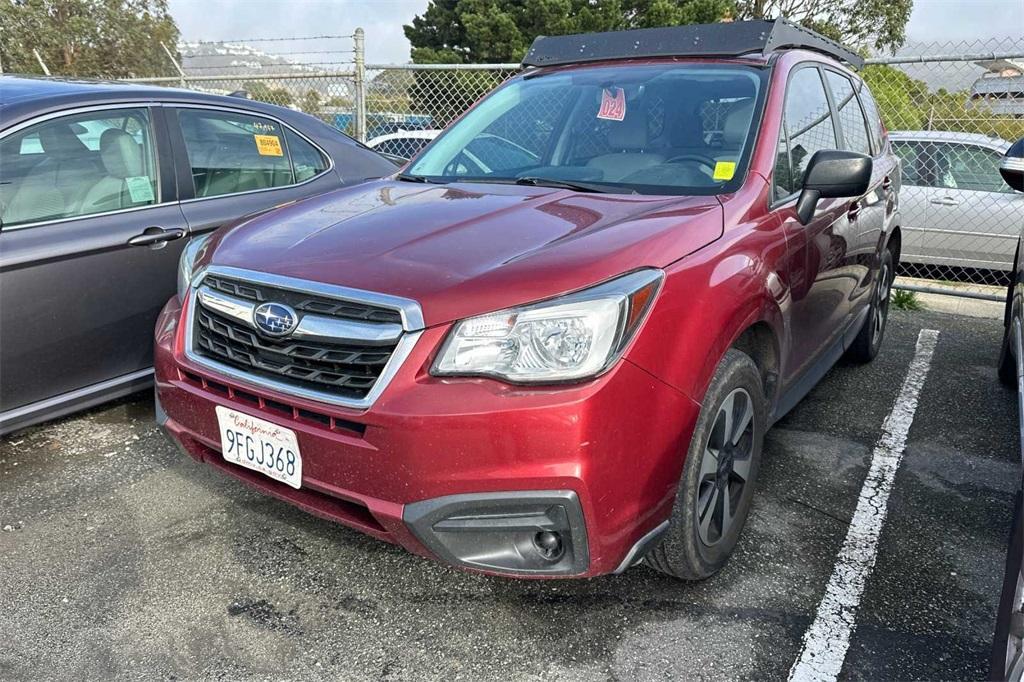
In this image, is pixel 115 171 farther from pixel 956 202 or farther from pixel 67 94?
pixel 956 202

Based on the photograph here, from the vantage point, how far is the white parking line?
2225mm

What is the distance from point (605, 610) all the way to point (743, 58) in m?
2.19

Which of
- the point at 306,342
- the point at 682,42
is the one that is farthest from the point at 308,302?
the point at 682,42

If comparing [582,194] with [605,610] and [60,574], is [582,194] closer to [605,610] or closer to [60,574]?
[605,610]

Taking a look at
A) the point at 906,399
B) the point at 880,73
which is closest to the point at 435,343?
the point at 906,399

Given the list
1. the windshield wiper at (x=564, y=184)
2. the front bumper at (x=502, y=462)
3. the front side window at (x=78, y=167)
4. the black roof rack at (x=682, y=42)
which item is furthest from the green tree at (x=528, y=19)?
the front bumper at (x=502, y=462)

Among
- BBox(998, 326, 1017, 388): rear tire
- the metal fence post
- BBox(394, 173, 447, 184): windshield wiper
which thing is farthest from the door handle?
the metal fence post

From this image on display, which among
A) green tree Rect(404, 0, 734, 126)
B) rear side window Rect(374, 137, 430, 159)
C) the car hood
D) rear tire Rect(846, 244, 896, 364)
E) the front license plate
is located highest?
green tree Rect(404, 0, 734, 126)

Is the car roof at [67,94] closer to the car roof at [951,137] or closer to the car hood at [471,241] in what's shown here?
the car hood at [471,241]

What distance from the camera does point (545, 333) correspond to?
76.3 inches

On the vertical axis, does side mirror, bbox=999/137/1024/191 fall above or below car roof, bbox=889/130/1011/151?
above

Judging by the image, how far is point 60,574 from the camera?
102 inches

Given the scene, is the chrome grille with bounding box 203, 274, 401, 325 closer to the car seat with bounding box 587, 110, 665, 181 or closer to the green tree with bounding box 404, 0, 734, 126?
the car seat with bounding box 587, 110, 665, 181

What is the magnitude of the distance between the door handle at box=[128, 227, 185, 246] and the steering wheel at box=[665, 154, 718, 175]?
87.7 inches
